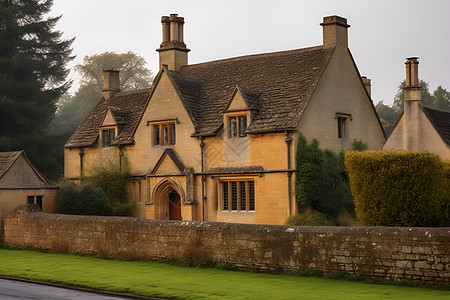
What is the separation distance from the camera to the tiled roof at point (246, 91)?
1192 inches

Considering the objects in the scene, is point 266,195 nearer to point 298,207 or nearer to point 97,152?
point 298,207

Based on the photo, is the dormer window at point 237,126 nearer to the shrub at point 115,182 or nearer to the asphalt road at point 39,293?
the shrub at point 115,182

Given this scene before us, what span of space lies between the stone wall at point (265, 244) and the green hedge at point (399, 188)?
546cm

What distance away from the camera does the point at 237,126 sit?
3128cm

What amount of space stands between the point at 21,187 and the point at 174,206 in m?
7.85

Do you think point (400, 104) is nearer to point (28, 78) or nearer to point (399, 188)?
point (28, 78)

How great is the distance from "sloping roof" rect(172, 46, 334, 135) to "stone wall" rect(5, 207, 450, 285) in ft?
30.4

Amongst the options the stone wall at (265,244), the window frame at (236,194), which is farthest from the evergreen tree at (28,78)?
the stone wall at (265,244)

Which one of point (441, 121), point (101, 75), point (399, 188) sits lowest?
point (399, 188)

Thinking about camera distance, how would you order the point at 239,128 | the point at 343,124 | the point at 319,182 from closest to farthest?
the point at 319,182 < the point at 239,128 < the point at 343,124

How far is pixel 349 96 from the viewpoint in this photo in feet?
107

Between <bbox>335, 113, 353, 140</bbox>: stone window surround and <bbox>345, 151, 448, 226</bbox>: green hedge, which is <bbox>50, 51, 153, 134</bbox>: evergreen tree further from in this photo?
<bbox>345, 151, 448, 226</bbox>: green hedge

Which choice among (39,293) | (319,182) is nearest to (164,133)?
(319,182)

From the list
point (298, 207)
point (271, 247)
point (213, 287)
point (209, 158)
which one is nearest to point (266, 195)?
point (298, 207)
